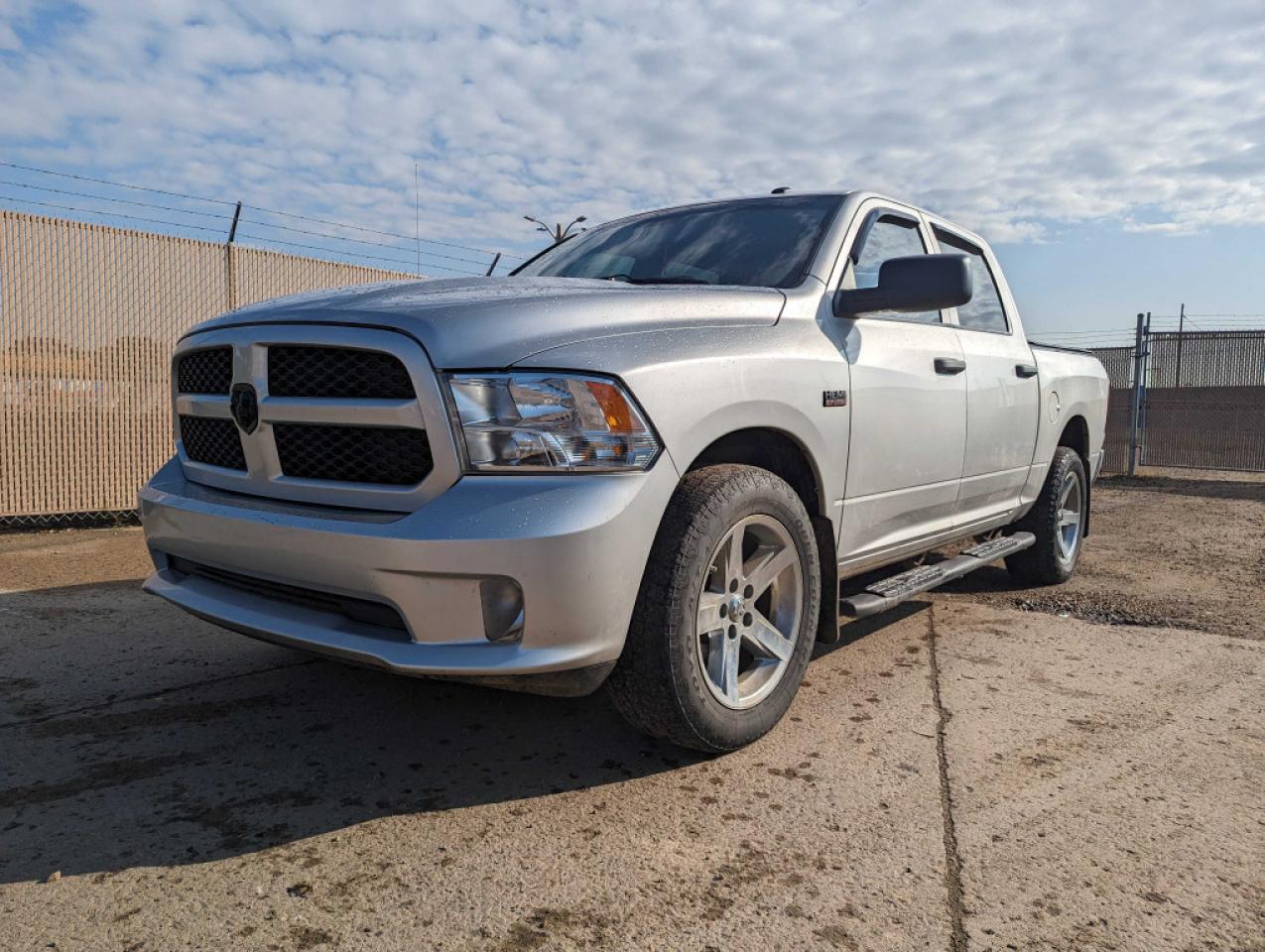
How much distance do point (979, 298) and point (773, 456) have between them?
7.32 feet

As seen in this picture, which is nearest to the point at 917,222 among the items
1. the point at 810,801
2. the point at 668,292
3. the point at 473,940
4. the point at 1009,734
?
the point at 668,292

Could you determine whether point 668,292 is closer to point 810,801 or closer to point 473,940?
point 810,801

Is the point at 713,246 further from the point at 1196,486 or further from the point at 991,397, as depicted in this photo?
the point at 1196,486

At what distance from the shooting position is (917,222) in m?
4.06

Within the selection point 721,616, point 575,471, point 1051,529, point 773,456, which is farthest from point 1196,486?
point 575,471

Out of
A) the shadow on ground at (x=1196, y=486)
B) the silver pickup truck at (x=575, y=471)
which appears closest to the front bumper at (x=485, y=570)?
the silver pickup truck at (x=575, y=471)

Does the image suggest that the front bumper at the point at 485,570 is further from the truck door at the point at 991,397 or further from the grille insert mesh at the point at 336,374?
the truck door at the point at 991,397

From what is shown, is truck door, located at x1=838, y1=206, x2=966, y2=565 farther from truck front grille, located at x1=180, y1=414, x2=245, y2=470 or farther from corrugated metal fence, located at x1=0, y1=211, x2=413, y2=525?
Result: corrugated metal fence, located at x1=0, y1=211, x2=413, y2=525

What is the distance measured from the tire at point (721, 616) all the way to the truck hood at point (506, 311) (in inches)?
19.0

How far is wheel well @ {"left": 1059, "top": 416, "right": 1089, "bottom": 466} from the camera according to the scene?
17.9 feet

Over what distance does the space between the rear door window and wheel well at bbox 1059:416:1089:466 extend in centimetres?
107

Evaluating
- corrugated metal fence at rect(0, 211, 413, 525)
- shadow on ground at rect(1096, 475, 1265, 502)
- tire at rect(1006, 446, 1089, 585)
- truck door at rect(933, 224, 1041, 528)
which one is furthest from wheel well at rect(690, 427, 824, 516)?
shadow on ground at rect(1096, 475, 1265, 502)

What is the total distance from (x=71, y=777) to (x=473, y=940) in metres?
1.45

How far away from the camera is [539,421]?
220 centimetres
